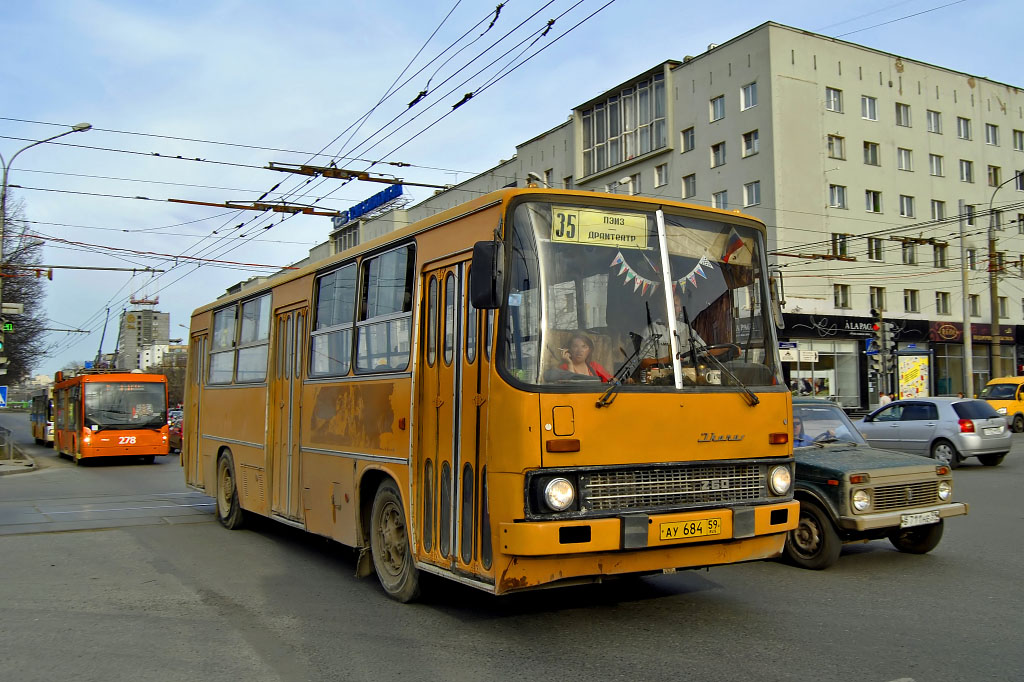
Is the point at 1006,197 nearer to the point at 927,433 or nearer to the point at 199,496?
the point at 927,433

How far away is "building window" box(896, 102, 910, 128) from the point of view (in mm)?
46562

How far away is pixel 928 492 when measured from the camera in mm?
8750

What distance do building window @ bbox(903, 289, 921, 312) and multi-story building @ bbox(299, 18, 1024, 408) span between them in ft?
0.24

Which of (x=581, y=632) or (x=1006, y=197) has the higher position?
(x=1006, y=197)

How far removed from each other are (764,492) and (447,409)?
2.33 m

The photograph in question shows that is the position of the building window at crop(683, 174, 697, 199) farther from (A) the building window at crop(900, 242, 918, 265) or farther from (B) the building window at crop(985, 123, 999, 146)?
(B) the building window at crop(985, 123, 999, 146)

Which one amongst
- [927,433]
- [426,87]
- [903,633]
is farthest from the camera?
[927,433]

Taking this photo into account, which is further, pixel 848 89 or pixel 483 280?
pixel 848 89

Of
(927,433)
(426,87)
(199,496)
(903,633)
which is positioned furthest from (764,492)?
(927,433)

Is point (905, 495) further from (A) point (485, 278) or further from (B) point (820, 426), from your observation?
(A) point (485, 278)

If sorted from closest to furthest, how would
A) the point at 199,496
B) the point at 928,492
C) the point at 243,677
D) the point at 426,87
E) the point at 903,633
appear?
the point at 243,677 < the point at 903,633 < the point at 928,492 < the point at 426,87 < the point at 199,496

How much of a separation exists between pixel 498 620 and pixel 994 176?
53245 mm

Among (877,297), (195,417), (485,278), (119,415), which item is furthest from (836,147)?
(485,278)

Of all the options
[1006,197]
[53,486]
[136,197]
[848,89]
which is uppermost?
[848,89]
